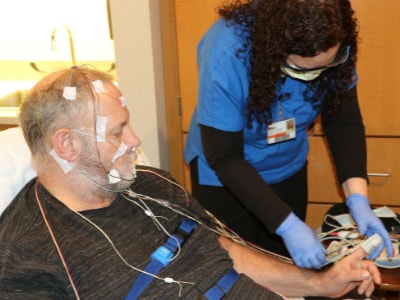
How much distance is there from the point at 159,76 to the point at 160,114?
0.18 metres

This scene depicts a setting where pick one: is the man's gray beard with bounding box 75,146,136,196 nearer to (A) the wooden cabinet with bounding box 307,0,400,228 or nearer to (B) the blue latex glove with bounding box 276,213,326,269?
(B) the blue latex glove with bounding box 276,213,326,269

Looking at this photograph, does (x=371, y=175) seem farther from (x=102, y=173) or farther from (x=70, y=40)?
(x=70, y=40)

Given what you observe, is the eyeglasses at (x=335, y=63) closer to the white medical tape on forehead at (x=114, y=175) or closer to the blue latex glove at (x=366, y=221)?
the blue latex glove at (x=366, y=221)

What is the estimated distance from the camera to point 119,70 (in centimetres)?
245

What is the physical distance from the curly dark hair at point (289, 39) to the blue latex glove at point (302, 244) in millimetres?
330

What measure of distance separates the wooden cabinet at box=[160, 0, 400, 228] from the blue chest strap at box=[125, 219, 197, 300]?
41.4 inches

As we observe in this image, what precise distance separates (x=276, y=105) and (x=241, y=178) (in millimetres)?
272

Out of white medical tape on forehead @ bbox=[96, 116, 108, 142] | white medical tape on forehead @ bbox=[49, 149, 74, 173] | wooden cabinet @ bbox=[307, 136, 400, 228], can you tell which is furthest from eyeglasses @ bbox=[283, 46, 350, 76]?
wooden cabinet @ bbox=[307, 136, 400, 228]

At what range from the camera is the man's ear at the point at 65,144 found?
55.8 inches

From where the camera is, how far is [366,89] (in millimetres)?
2379

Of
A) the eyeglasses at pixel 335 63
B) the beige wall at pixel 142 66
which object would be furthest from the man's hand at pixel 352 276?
the beige wall at pixel 142 66

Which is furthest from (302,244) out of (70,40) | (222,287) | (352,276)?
(70,40)

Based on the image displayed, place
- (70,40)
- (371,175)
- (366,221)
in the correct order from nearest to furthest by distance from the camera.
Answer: (366,221) < (371,175) < (70,40)

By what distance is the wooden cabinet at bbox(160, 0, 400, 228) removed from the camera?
Result: 2.27m
